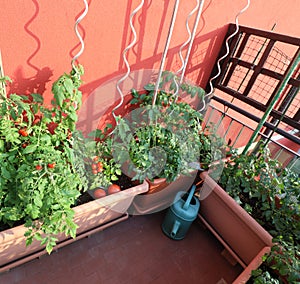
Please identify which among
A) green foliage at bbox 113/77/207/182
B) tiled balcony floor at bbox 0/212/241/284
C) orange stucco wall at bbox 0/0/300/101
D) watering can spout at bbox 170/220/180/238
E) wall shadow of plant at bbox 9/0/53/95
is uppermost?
orange stucco wall at bbox 0/0/300/101

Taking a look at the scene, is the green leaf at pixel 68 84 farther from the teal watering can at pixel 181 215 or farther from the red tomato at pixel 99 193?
the teal watering can at pixel 181 215

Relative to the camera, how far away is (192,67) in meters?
1.75

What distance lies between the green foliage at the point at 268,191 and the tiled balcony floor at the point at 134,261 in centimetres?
46

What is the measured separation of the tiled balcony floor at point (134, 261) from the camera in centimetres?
131

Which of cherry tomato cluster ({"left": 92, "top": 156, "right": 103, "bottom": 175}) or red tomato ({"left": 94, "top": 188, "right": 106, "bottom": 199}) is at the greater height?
cherry tomato cluster ({"left": 92, "top": 156, "right": 103, "bottom": 175})

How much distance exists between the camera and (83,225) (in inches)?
54.1

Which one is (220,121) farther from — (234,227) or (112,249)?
(112,249)

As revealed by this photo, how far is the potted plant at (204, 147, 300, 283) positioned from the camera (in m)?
1.33

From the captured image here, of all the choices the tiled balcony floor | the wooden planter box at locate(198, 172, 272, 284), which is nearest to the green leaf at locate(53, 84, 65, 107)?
the tiled balcony floor

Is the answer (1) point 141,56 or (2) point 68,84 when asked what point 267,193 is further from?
(2) point 68,84

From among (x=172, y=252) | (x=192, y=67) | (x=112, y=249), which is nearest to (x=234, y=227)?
(x=172, y=252)

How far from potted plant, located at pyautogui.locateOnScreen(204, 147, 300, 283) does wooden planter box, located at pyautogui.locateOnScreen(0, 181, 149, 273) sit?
2.40 ft

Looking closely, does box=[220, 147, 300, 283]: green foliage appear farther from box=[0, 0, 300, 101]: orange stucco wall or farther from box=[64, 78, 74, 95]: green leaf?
box=[64, 78, 74, 95]: green leaf

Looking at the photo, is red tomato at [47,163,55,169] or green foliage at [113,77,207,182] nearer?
red tomato at [47,163,55,169]
